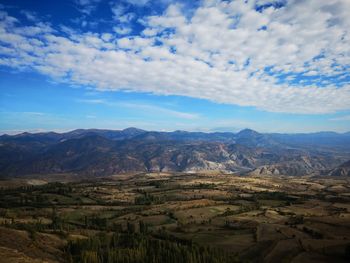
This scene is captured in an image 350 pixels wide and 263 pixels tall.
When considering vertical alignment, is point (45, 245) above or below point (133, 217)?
above

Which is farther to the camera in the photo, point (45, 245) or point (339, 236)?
point (339, 236)

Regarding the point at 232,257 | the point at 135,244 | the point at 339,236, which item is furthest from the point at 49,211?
the point at 339,236

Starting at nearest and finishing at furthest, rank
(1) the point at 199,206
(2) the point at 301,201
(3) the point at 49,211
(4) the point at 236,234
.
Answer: (4) the point at 236,234, (3) the point at 49,211, (1) the point at 199,206, (2) the point at 301,201

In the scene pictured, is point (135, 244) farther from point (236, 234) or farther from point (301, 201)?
point (301, 201)

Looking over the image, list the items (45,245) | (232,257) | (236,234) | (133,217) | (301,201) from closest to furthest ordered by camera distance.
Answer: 1. (45,245)
2. (232,257)
3. (236,234)
4. (133,217)
5. (301,201)

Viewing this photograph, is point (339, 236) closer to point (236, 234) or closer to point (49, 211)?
point (236, 234)

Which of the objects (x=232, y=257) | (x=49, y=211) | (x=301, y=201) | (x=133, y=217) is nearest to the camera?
(x=232, y=257)

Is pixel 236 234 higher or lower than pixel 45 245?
lower

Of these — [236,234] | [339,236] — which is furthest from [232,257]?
[339,236]

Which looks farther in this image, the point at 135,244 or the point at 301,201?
the point at 301,201
